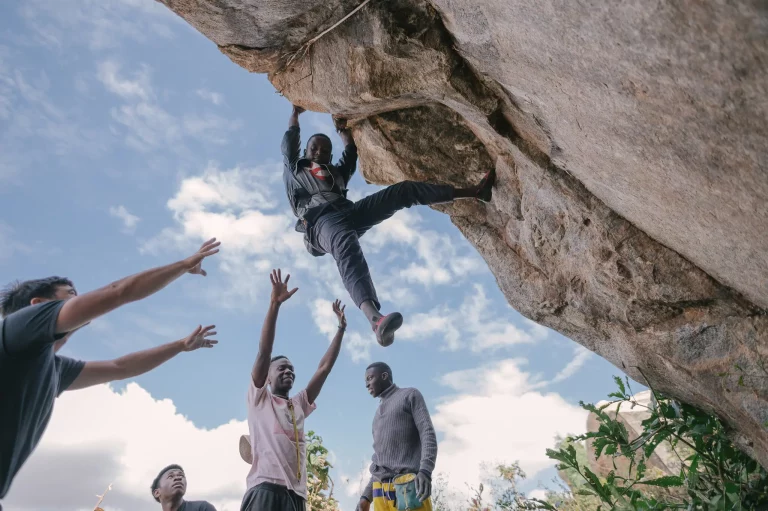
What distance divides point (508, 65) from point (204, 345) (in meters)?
2.57

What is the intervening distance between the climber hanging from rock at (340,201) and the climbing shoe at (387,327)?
0.52 feet

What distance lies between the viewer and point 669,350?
13.2 feet

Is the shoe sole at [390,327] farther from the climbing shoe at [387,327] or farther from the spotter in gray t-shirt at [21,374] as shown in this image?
the spotter in gray t-shirt at [21,374]

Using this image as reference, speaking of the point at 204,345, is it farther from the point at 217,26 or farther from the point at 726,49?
the point at 726,49

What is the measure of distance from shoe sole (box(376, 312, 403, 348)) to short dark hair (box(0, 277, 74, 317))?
2020 millimetres

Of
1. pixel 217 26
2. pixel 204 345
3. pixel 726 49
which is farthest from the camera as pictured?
pixel 217 26

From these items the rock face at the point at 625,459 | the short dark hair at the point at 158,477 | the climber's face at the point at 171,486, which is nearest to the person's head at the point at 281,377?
the climber's face at the point at 171,486

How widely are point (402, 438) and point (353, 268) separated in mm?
1711

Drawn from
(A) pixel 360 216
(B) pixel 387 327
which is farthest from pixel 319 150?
(B) pixel 387 327

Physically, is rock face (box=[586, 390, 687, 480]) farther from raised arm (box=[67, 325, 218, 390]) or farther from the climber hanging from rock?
raised arm (box=[67, 325, 218, 390])

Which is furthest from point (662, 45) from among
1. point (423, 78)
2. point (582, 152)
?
point (423, 78)

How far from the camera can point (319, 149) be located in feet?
17.5

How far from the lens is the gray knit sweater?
190 inches

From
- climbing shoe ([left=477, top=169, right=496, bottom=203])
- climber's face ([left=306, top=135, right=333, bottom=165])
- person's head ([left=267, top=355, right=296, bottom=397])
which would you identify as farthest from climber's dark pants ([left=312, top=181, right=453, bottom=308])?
person's head ([left=267, top=355, right=296, bottom=397])
